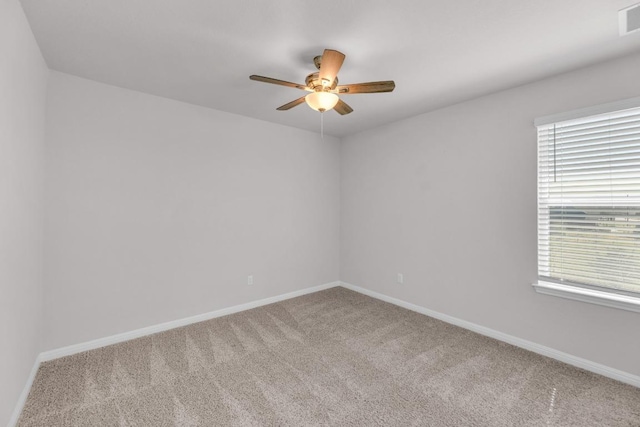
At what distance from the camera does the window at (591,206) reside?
2129 mm

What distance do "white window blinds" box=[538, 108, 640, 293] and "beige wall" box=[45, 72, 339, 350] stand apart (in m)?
2.88

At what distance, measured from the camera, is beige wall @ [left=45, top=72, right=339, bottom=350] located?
2.50 meters

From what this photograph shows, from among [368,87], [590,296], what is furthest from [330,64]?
[590,296]

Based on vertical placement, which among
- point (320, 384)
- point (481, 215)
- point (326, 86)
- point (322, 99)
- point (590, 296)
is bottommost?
point (320, 384)

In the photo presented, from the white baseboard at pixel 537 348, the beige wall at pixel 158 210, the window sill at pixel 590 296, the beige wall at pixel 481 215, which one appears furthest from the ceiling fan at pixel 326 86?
the white baseboard at pixel 537 348

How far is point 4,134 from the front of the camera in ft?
5.08

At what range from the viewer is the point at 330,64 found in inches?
74.0

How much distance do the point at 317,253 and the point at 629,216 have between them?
338 cm

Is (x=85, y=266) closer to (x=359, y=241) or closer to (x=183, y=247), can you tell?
(x=183, y=247)

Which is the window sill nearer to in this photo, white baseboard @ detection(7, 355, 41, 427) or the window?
the window

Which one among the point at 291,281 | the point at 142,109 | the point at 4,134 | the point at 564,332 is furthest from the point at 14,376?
the point at 564,332

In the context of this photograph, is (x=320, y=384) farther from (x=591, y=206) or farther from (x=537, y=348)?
(x=591, y=206)

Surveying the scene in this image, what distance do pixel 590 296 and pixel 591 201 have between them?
771 millimetres

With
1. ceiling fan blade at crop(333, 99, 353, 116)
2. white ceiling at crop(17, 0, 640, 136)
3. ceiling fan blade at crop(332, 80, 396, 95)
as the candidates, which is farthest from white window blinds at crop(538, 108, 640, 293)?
ceiling fan blade at crop(333, 99, 353, 116)
